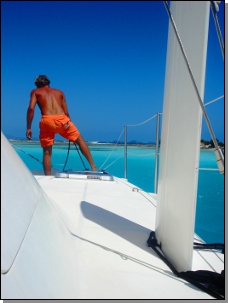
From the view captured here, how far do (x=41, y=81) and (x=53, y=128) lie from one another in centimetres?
39

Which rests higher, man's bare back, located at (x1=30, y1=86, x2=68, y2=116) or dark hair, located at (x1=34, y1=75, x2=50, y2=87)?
dark hair, located at (x1=34, y1=75, x2=50, y2=87)

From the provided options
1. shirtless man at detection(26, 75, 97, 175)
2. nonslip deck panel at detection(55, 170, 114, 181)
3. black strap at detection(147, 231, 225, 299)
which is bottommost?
nonslip deck panel at detection(55, 170, 114, 181)

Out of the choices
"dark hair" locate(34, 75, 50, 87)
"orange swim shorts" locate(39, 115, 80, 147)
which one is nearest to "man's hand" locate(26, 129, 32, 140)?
"orange swim shorts" locate(39, 115, 80, 147)

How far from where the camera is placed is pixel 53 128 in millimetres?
2314

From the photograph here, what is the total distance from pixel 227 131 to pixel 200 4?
361 mm

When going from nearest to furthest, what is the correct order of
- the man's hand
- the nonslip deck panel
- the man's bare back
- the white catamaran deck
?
the white catamaran deck → the nonslip deck panel → the man's bare back → the man's hand

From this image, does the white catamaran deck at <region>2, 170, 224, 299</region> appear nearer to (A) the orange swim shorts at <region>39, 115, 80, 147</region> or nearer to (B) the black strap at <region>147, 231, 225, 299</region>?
(B) the black strap at <region>147, 231, 225, 299</region>

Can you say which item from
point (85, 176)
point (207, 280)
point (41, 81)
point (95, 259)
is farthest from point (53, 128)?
point (207, 280)

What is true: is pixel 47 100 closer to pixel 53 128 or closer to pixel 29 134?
pixel 53 128

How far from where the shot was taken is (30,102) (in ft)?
7.53

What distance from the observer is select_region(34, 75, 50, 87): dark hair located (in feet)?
7.59

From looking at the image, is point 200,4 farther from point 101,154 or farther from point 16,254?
point 101,154

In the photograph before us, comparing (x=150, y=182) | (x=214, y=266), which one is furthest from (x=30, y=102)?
(x=150, y=182)

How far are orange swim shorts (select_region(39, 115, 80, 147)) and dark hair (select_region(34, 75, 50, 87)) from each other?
27cm
